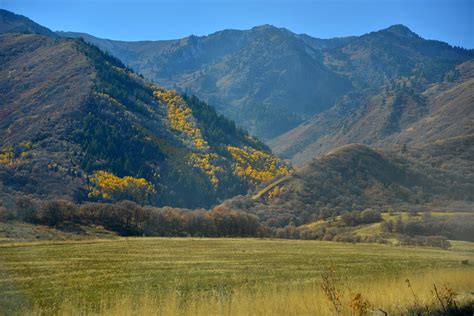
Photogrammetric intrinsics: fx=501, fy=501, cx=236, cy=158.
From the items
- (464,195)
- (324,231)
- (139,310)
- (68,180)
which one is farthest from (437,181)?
(139,310)

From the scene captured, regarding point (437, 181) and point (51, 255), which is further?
→ point (437, 181)

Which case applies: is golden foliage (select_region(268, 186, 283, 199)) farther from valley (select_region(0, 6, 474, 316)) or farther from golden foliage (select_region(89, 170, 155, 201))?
golden foliage (select_region(89, 170, 155, 201))

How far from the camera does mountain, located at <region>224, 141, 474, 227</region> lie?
535 feet

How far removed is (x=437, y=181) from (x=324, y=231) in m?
87.9

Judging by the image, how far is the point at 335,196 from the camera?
17650cm

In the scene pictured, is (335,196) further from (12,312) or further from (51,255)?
(12,312)

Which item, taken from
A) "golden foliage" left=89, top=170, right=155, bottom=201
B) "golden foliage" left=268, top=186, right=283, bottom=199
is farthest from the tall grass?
"golden foliage" left=268, top=186, right=283, bottom=199

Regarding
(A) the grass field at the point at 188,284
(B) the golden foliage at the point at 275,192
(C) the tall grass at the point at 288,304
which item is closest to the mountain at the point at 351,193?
(B) the golden foliage at the point at 275,192

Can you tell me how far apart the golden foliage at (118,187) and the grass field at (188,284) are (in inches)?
4392

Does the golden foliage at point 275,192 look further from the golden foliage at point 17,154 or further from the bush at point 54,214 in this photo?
the bush at point 54,214

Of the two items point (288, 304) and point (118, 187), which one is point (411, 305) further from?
point (118, 187)

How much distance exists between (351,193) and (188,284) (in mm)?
157039

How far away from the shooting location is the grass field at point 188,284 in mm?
16484

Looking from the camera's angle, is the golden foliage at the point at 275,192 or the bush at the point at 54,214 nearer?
the bush at the point at 54,214
